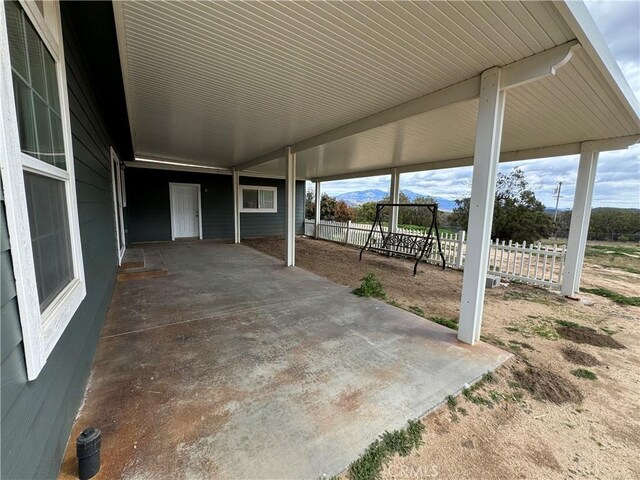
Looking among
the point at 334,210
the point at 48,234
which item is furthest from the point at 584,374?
the point at 334,210

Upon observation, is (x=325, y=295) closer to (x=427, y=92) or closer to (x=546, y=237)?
(x=427, y=92)

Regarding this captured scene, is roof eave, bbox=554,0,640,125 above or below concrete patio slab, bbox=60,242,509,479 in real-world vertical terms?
above

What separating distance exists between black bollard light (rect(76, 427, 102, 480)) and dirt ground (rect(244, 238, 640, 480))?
1516 mm

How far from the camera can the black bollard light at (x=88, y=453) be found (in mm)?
1325

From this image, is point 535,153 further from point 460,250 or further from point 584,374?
point 584,374

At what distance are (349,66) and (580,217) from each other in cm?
487

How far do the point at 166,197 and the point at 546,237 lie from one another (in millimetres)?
14708

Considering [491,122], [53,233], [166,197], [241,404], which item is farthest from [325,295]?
[166,197]

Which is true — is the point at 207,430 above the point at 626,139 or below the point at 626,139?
below

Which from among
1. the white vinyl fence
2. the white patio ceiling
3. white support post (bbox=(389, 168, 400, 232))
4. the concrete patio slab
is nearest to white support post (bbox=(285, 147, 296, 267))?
the white patio ceiling

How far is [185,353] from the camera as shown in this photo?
258cm

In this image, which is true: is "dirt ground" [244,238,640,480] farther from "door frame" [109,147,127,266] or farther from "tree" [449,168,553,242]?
"tree" [449,168,553,242]

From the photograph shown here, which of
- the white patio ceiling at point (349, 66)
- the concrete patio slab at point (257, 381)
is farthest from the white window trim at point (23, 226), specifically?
the white patio ceiling at point (349, 66)

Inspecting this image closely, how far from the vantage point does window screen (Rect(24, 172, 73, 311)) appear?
126 cm
